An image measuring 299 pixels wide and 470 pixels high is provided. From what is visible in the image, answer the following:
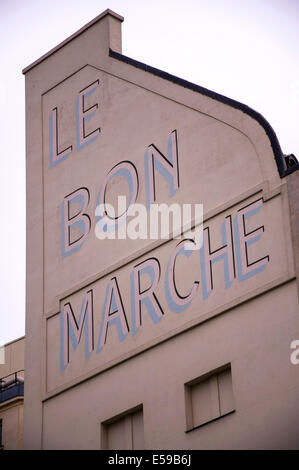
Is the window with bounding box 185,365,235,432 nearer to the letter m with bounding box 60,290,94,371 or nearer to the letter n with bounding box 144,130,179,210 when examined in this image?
the letter m with bounding box 60,290,94,371

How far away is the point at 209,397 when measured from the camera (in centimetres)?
3153

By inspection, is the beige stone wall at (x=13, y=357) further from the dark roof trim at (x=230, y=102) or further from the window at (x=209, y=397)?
the window at (x=209, y=397)

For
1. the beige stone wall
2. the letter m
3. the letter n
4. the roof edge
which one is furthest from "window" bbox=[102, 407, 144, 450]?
the beige stone wall

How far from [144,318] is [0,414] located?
12.3m

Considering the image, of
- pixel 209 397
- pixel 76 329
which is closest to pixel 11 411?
pixel 76 329

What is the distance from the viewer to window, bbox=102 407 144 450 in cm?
3288

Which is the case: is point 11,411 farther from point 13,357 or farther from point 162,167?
point 162,167

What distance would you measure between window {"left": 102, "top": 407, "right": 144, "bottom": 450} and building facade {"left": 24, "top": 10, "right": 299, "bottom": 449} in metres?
0.04

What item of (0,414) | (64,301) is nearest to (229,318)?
(64,301)

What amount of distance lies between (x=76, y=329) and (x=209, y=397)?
17.2 ft

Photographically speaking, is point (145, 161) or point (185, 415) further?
point (145, 161)
